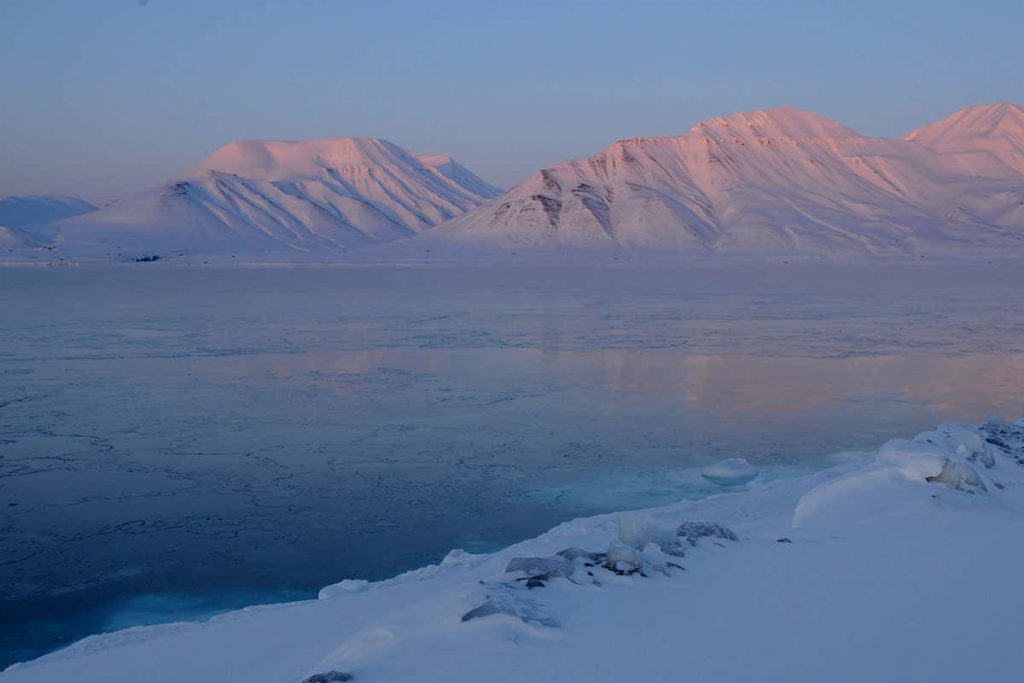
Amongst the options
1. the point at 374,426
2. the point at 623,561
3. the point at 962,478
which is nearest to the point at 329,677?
the point at 623,561

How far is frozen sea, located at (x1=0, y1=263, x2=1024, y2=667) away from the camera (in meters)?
6.78

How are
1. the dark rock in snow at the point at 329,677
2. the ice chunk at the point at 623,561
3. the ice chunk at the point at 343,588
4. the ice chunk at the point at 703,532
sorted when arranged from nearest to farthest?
the dark rock in snow at the point at 329,677
the ice chunk at the point at 623,561
the ice chunk at the point at 703,532
the ice chunk at the point at 343,588

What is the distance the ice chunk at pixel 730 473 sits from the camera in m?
8.58

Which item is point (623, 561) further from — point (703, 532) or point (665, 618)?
point (703, 532)

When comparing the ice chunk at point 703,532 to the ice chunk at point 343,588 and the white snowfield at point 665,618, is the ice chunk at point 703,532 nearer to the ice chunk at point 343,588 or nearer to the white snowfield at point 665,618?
the white snowfield at point 665,618

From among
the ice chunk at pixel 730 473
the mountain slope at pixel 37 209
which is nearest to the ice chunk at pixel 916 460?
the ice chunk at pixel 730 473

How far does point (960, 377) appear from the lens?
14164mm

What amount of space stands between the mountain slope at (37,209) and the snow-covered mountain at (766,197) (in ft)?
274

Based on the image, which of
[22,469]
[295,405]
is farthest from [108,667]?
[295,405]

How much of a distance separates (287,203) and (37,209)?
51715 millimetres

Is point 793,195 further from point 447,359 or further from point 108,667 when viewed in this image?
point 108,667

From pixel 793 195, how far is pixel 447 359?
88.7 meters

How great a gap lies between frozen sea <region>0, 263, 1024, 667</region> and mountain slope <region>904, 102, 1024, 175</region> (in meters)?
104

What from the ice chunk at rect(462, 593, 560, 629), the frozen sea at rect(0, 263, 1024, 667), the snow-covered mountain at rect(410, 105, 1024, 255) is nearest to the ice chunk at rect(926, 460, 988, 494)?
the frozen sea at rect(0, 263, 1024, 667)
